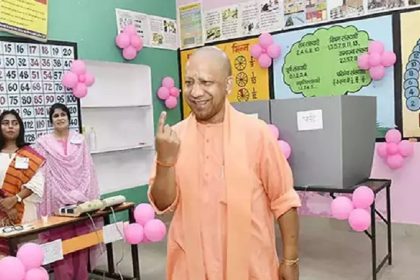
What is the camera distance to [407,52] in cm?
379

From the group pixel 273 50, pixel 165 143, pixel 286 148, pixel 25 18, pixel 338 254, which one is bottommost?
pixel 338 254

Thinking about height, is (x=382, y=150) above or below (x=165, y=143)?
below

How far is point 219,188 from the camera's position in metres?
1.30

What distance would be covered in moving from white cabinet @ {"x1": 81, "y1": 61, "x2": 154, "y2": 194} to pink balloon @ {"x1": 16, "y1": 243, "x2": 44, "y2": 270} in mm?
2073

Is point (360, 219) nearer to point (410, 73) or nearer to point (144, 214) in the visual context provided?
point (144, 214)

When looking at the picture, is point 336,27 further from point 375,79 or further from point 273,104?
point 273,104

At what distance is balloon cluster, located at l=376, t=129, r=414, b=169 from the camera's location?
377cm

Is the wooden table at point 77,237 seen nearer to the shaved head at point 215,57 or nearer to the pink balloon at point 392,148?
the shaved head at point 215,57

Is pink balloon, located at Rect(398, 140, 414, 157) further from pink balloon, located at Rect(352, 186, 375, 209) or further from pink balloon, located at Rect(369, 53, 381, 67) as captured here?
pink balloon, located at Rect(352, 186, 375, 209)

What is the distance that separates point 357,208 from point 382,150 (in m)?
1.31

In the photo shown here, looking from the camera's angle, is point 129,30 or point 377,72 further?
point 129,30

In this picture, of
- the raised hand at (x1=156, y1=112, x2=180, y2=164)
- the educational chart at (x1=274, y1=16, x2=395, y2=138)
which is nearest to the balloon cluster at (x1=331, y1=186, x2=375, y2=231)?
the educational chart at (x1=274, y1=16, x2=395, y2=138)

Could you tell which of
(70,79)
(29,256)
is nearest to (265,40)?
(70,79)

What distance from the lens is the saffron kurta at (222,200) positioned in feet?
4.25
